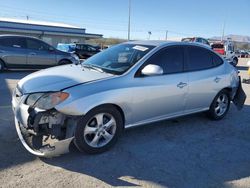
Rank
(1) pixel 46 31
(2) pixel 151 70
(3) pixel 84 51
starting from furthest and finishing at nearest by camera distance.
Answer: (1) pixel 46 31 < (3) pixel 84 51 < (2) pixel 151 70

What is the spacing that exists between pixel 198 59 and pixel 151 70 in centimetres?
156

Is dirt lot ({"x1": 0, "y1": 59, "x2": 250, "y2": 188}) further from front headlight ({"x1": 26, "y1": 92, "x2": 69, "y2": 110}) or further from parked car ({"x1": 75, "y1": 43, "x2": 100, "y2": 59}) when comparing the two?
parked car ({"x1": 75, "y1": 43, "x2": 100, "y2": 59})

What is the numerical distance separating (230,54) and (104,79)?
22681mm

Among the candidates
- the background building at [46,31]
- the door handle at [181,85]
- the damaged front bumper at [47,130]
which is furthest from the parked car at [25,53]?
the background building at [46,31]

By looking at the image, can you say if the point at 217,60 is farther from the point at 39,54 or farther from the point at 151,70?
the point at 39,54

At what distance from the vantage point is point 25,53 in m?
12.6

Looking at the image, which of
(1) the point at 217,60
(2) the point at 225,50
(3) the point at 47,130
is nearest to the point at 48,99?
(3) the point at 47,130

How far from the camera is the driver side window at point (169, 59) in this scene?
4812mm

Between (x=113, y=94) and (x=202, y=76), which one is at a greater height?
(x=202, y=76)

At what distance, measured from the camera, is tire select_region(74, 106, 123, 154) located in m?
3.87

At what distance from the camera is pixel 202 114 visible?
6438 mm

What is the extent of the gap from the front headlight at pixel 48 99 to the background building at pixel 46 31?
123 ft

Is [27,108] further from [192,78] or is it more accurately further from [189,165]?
[192,78]

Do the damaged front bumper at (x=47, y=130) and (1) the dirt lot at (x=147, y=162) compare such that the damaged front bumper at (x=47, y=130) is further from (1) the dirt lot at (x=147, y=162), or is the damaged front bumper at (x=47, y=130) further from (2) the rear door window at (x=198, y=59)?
(2) the rear door window at (x=198, y=59)
